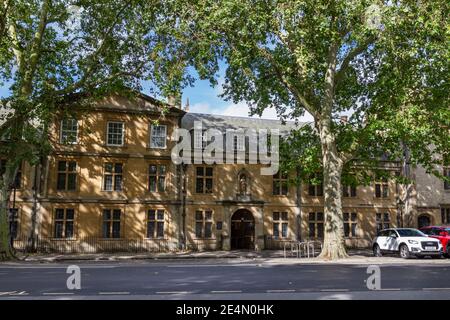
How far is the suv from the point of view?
23.5 metres

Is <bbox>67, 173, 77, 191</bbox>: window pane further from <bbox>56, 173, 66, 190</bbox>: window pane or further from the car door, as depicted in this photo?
the car door

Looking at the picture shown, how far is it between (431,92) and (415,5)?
5.10 m

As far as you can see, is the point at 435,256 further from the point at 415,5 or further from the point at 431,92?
the point at 415,5

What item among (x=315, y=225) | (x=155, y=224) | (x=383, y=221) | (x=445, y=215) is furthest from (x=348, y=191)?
(x=155, y=224)

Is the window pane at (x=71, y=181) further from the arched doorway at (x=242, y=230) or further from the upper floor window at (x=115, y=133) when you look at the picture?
the arched doorway at (x=242, y=230)

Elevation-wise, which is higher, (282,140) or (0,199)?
(282,140)

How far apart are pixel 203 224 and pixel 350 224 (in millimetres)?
12377

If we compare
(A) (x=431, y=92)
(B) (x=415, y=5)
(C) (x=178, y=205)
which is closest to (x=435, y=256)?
(A) (x=431, y=92)

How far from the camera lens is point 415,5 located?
65.9ft

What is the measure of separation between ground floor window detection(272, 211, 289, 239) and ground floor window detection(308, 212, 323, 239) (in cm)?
212

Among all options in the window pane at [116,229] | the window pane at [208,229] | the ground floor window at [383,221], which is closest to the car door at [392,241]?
the ground floor window at [383,221]

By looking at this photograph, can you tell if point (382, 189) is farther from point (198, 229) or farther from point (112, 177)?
point (112, 177)

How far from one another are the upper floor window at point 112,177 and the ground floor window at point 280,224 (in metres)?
11.8

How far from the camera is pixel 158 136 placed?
30906 millimetres
